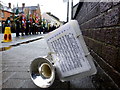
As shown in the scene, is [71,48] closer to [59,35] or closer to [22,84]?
[59,35]

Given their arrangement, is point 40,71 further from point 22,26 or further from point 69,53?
point 22,26

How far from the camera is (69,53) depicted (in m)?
1.45

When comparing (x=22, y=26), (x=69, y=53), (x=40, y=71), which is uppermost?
(x=22, y=26)

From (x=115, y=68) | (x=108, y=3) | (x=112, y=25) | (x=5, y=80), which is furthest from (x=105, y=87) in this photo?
(x=5, y=80)

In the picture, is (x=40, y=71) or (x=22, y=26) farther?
(x=22, y=26)

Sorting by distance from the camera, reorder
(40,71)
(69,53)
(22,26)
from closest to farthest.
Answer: (69,53)
(40,71)
(22,26)

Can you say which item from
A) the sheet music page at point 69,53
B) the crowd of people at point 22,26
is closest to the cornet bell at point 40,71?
the sheet music page at point 69,53

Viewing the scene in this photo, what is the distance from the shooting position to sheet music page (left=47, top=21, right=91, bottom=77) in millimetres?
1381

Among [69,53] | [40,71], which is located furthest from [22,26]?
[69,53]

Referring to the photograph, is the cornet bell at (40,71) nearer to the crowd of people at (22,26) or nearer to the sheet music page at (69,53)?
the sheet music page at (69,53)

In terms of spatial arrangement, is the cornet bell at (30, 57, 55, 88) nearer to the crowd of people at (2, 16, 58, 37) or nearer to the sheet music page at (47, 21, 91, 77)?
the sheet music page at (47, 21, 91, 77)

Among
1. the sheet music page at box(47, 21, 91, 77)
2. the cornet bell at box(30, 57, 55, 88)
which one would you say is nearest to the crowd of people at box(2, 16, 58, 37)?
the cornet bell at box(30, 57, 55, 88)

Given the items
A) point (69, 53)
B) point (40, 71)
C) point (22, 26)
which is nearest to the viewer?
point (69, 53)

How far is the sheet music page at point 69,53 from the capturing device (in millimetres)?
1381
